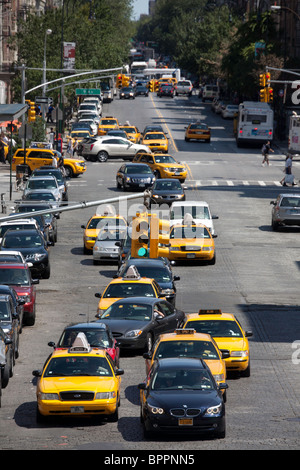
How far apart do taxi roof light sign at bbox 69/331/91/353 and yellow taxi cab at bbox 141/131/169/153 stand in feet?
181

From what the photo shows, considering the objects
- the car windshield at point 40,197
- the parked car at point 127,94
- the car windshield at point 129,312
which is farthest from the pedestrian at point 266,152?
the parked car at point 127,94

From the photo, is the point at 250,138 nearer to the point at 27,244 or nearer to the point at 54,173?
the point at 54,173

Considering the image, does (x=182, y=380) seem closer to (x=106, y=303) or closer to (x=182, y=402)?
(x=182, y=402)

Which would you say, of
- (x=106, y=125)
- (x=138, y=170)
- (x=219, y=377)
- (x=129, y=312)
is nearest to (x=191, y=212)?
(x=138, y=170)

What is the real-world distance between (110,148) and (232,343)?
49869 millimetres

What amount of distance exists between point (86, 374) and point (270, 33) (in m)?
91.7

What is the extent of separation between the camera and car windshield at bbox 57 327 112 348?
23.6 metres

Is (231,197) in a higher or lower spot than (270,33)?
lower

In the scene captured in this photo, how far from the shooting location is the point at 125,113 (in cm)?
11362

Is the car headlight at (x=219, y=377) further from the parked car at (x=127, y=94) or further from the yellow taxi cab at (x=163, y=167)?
the parked car at (x=127, y=94)

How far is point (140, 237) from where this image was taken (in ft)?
131

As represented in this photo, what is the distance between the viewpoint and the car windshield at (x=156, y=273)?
110 feet

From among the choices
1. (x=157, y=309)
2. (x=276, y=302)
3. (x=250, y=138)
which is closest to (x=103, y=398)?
(x=157, y=309)

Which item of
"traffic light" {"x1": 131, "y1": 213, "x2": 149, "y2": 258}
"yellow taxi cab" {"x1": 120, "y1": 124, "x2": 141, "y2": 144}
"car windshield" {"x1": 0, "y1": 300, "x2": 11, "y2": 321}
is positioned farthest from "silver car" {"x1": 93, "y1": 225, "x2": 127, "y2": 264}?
"yellow taxi cab" {"x1": 120, "y1": 124, "x2": 141, "y2": 144}
